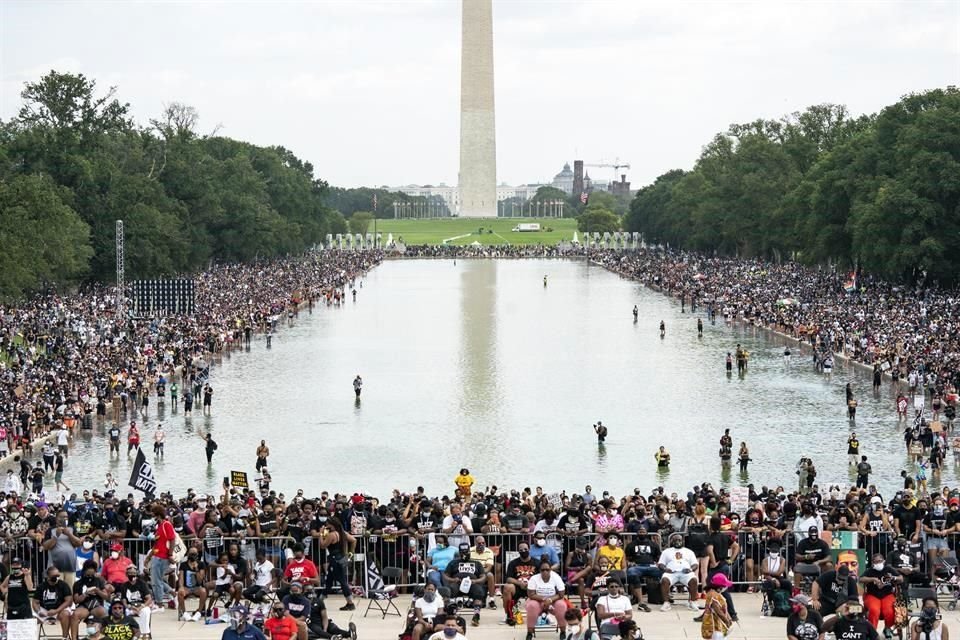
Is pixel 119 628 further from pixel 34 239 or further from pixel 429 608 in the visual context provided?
pixel 34 239

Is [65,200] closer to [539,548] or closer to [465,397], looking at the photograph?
[465,397]

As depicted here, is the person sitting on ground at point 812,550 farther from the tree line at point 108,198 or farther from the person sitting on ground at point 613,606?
the tree line at point 108,198

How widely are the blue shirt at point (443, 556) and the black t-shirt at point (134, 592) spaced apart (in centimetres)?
360

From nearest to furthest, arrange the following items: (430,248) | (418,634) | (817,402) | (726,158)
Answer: (418,634) < (817,402) < (726,158) < (430,248)

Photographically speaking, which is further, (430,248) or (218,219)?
(430,248)

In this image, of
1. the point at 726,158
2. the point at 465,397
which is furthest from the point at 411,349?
the point at 726,158

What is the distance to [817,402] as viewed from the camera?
151 feet

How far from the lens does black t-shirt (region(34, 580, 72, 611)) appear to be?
1847 centimetres

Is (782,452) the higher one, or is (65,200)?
(65,200)

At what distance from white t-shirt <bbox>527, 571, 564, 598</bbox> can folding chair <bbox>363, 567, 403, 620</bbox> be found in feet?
6.24

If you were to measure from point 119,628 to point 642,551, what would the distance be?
22.7ft

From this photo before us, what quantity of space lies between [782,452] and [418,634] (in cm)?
2220

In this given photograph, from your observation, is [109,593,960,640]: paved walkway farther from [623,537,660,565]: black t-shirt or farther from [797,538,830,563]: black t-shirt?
[797,538,830,563]: black t-shirt

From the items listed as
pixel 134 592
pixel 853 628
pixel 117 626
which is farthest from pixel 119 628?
pixel 853 628
